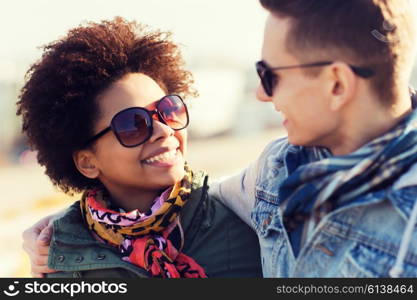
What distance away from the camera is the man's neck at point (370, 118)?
2389 mm

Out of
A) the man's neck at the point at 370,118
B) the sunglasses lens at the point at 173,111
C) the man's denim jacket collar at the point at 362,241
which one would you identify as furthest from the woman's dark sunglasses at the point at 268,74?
the sunglasses lens at the point at 173,111

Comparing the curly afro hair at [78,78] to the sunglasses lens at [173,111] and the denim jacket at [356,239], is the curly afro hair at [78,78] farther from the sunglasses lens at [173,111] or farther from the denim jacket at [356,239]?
the denim jacket at [356,239]

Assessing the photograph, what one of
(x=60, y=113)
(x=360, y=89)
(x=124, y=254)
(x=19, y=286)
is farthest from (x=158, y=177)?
(x=360, y=89)

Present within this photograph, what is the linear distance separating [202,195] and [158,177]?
31cm

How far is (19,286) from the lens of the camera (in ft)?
10.3

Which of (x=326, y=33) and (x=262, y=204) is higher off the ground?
(x=326, y=33)

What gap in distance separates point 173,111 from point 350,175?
3.81ft

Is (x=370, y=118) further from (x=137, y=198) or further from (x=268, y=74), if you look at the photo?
(x=137, y=198)

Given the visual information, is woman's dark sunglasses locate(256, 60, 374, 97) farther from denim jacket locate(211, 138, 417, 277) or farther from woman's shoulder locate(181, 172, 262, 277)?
woman's shoulder locate(181, 172, 262, 277)

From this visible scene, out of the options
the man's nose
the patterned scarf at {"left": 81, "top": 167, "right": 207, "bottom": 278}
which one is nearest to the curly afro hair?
the patterned scarf at {"left": 81, "top": 167, "right": 207, "bottom": 278}

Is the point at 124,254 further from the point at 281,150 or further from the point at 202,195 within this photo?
the point at 281,150

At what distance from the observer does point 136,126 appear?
9.84 feet

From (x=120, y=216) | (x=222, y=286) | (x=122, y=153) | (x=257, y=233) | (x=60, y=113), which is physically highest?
(x=60, y=113)

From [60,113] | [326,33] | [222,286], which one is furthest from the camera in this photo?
[60,113]
